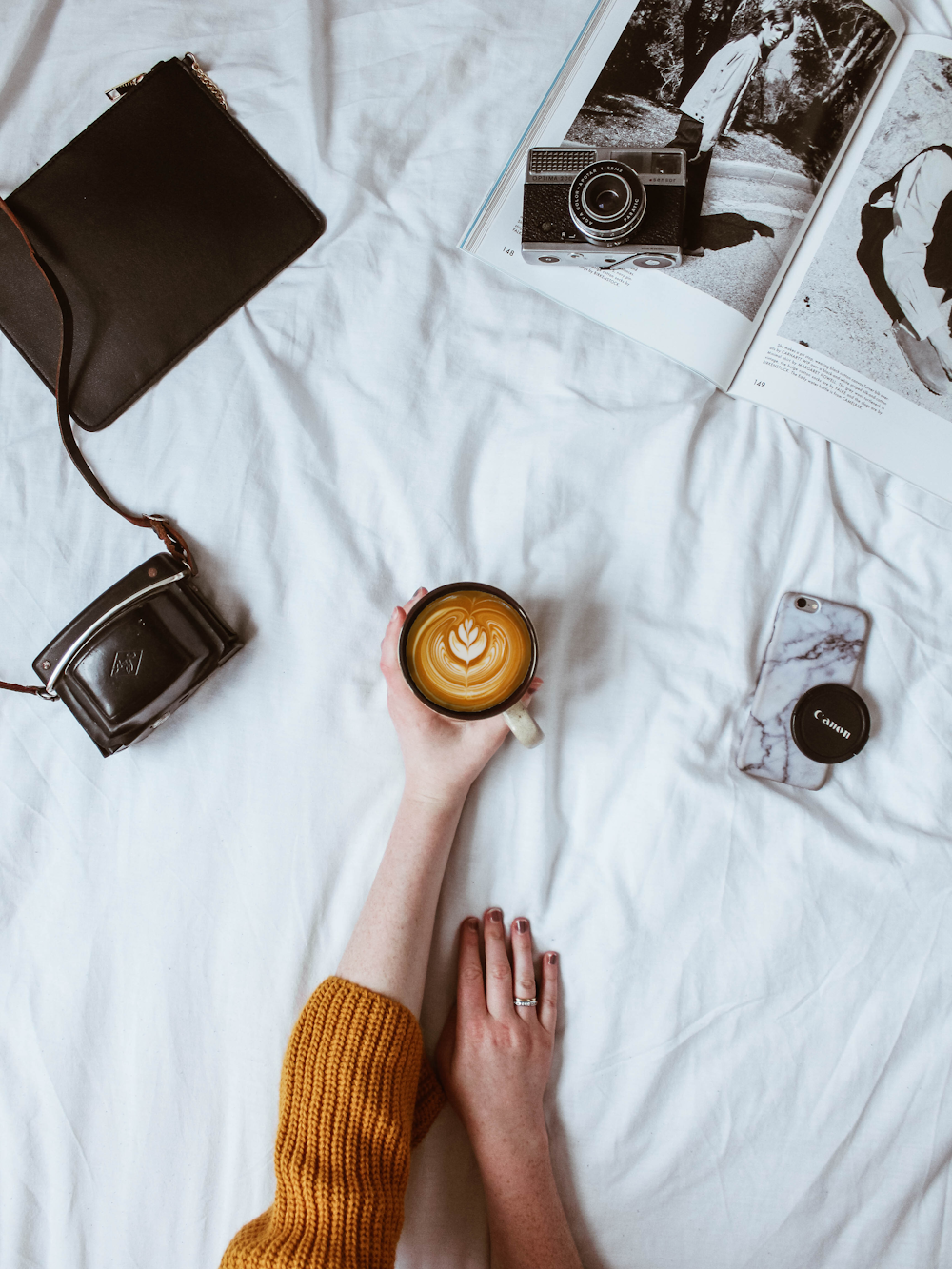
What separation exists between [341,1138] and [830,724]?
58 cm

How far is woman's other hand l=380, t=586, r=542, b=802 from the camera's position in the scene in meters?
0.74

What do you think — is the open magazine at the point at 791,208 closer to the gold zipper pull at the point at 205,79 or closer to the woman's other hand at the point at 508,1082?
the gold zipper pull at the point at 205,79

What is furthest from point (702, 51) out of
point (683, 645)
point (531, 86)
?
point (683, 645)

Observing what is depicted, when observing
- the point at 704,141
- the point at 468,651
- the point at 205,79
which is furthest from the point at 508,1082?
the point at 205,79

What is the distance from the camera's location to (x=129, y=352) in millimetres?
813

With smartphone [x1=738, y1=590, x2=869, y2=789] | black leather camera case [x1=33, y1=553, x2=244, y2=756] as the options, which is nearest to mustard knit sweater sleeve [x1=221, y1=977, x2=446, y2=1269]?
black leather camera case [x1=33, y1=553, x2=244, y2=756]

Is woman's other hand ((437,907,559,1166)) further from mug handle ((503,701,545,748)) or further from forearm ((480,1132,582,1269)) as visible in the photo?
mug handle ((503,701,545,748))

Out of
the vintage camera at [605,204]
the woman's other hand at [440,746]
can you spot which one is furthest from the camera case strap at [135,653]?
the vintage camera at [605,204]

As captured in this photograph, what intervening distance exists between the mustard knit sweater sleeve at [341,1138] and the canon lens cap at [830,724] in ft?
1.51

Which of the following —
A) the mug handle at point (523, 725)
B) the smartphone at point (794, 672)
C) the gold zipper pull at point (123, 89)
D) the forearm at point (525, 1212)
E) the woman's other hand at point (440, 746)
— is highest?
the gold zipper pull at point (123, 89)

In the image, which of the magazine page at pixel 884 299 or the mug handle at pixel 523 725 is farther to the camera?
the magazine page at pixel 884 299

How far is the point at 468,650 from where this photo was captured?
26.6 inches

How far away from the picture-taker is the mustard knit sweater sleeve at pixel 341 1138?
0.64 meters

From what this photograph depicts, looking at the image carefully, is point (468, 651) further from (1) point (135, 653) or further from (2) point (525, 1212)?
(2) point (525, 1212)
